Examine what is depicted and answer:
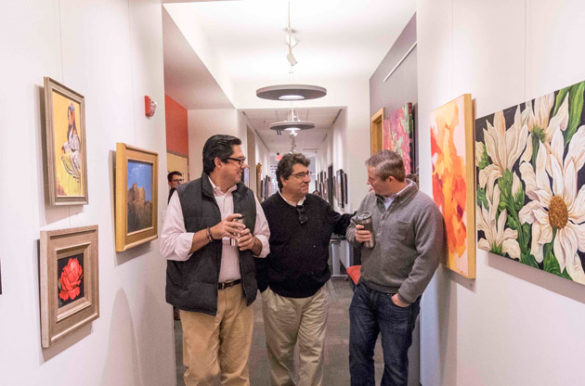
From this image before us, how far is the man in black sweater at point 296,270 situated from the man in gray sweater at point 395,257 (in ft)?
0.79

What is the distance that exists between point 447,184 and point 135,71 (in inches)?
72.0

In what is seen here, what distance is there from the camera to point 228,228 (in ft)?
7.18

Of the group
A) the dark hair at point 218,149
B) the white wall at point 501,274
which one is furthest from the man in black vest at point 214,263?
the white wall at point 501,274

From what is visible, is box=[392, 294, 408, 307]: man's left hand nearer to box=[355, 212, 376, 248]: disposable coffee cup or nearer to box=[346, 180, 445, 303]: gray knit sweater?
box=[346, 180, 445, 303]: gray knit sweater

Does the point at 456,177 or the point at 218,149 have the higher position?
the point at 218,149

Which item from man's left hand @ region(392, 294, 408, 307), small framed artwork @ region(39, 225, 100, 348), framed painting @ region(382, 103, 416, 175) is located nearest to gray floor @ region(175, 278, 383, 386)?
man's left hand @ region(392, 294, 408, 307)

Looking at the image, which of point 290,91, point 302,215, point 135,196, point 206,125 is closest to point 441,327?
point 302,215

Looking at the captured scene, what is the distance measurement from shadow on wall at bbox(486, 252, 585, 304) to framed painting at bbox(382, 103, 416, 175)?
2.32 metres

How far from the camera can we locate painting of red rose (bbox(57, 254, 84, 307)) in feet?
5.17

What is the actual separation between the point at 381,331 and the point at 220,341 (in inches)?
36.1

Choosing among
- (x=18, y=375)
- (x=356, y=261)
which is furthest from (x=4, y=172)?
(x=356, y=261)

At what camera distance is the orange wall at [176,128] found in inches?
242

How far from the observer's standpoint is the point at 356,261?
6695 millimetres

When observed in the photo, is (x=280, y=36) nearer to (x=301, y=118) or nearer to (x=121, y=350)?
(x=121, y=350)
